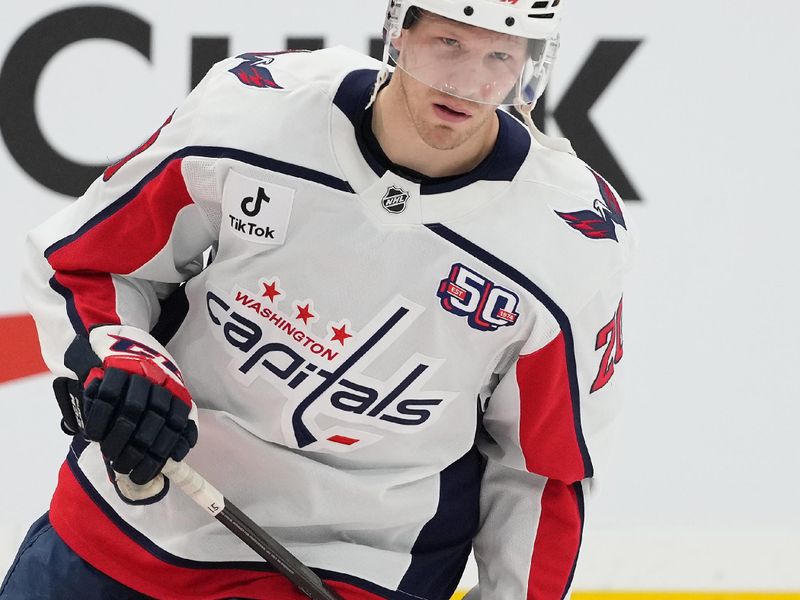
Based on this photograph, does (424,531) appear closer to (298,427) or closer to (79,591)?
(298,427)

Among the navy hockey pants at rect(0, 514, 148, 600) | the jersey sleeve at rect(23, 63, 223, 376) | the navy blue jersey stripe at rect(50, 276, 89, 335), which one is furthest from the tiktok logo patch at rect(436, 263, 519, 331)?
the navy hockey pants at rect(0, 514, 148, 600)

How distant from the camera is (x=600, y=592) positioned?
258 cm

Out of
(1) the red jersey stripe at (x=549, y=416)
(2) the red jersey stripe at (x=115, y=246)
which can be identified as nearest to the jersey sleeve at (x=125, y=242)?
(2) the red jersey stripe at (x=115, y=246)

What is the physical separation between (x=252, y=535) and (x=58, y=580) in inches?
11.6

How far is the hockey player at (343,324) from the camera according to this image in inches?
68.3

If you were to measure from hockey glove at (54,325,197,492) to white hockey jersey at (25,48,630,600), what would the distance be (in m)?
0.09

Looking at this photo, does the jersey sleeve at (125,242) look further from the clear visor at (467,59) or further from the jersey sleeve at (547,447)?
the jersey sleeve at (547,447)

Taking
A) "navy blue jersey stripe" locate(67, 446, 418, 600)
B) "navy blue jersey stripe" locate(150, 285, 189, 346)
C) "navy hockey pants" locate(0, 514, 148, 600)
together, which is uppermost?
"navy blue jersey stripe" locate(150, 285, 189, 346)

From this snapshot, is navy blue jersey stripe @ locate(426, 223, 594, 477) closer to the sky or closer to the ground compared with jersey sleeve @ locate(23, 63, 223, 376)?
closer to the sky

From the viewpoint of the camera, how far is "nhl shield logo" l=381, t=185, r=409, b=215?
5.69 ft

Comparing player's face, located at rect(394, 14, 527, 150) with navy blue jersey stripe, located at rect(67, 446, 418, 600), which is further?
navy blue jersey stripe, located at rect(67, 446, 418, 600)

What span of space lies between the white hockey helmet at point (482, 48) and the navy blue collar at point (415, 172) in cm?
5

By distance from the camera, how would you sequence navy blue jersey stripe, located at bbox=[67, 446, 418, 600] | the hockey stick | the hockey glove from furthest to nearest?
navy blue jersey stripe, located at bbox=[67, 446, 418, 600] < the hockey stick < the hockey glove

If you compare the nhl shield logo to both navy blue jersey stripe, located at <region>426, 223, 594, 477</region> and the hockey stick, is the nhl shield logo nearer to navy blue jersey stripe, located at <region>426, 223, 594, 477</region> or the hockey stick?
navy blue jersey stripe, located at <region>426, 223, 594, 477</region>
